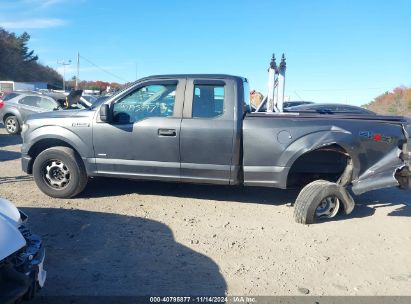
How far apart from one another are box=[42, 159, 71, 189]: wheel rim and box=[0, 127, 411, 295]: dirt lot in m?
0.26

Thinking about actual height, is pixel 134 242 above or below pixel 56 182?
below

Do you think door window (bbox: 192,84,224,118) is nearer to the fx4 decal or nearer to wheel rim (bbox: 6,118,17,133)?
the fx4 decal

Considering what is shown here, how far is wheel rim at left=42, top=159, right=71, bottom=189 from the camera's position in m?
5.95

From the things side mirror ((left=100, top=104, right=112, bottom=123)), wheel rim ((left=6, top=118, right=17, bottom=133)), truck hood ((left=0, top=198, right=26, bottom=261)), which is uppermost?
side mirror ((left=100, top=104, right=112, bottom=123))

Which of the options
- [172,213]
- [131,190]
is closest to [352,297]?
→ [172,213]

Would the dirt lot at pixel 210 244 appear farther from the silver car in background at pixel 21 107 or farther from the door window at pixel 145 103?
the silver car in background at pixel 21 107

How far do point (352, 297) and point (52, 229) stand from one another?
347cm

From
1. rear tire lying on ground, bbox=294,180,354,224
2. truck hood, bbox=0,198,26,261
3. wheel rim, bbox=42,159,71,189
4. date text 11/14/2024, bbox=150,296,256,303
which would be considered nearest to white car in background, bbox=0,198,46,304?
truck hood, bbox=0,198,26,261

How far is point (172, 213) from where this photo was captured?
216 inches

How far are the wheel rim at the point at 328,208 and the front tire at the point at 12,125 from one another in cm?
1276

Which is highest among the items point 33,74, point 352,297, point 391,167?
point 33,74

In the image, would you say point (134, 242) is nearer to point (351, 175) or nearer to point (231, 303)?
point (231, 303)

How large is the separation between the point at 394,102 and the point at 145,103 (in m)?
40.4

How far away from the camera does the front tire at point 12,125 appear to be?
1462 cm
